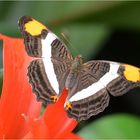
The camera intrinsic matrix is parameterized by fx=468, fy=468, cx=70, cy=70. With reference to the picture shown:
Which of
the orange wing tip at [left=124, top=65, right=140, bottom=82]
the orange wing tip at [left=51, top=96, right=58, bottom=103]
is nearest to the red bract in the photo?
the orange wing tip at [left=51, top=96, right=58, bottom=103]

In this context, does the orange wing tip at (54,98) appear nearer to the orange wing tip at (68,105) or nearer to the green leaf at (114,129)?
the orange wing tip at (68,105)

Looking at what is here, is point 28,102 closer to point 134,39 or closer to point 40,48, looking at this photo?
point 40,48

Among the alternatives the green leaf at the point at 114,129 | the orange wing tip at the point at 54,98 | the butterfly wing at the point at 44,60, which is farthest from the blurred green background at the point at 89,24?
the orange wing tip at the point at 54,98

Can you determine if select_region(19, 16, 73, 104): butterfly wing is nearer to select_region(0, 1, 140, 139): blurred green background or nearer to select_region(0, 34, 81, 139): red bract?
select_region(0, 34, 81, 139): red bract

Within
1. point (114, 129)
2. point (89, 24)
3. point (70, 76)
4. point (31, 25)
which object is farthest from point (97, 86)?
point (89, 24)

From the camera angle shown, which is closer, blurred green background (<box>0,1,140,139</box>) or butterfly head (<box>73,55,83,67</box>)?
butterfly head (<box>73,55,83,67</box>)
